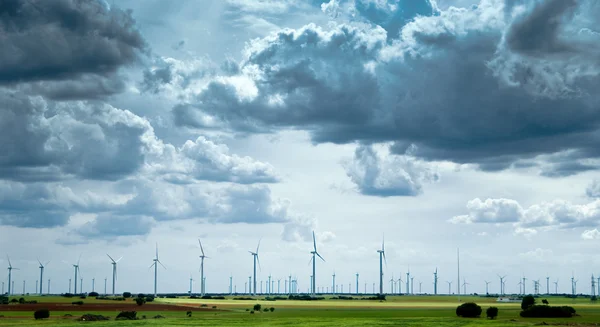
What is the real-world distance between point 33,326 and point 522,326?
69.2 meters

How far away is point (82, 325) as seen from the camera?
117312mm

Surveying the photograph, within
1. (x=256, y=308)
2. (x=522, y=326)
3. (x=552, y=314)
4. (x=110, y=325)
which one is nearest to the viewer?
(x=522, y=326)

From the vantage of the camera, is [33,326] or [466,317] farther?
[466,317]

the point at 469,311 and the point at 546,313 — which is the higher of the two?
the point at 469,311

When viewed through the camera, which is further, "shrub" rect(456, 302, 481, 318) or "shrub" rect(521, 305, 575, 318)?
"shrub" rect(456, 302, 481, 318)

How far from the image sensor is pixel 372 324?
115m

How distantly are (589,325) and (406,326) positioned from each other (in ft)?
89.1

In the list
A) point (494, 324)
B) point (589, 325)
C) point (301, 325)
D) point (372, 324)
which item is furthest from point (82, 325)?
point (589, 325)

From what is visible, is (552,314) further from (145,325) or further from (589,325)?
(145,325)

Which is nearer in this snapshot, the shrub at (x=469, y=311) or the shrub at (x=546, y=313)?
the shrub at (x=546, y=313)

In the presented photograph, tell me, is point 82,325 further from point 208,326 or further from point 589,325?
point 589,325

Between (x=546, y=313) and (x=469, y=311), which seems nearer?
(x=546, y=313)

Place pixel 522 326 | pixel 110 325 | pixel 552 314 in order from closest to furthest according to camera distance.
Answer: pixel 522 326, pixel 110 325, pixel 552 314

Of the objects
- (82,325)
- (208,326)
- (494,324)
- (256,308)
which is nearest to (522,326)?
(494,324)
